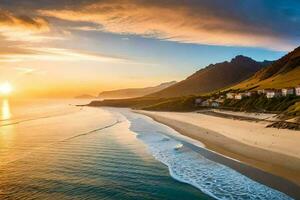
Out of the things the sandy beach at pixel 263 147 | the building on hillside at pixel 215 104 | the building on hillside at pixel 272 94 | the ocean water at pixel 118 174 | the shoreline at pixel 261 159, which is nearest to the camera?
the ocean water at pixel 118 174

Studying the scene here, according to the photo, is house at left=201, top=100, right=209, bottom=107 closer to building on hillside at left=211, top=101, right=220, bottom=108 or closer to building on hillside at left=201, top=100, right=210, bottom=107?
building on hillside at left=201, top=100, right=210, bottom=107

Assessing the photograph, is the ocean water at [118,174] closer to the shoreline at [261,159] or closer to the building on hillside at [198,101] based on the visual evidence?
the shoreline at [261,159]

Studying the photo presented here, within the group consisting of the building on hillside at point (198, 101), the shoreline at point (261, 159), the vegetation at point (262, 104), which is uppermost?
the building on hillside at point (198, 101)

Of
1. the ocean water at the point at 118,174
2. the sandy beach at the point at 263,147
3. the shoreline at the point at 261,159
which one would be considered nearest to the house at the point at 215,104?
the sandy beach at the point at 263,147

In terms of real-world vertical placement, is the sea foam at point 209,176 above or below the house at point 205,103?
below

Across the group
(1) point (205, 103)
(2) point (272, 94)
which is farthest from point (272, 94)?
(1) point (205, 103)

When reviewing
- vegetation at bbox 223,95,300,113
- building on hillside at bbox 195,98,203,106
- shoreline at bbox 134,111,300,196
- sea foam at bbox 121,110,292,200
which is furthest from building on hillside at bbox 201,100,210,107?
sea foam at bbox 121,110,292,200

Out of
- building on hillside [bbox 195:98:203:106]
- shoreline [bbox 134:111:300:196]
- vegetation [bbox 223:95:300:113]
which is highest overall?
building on hillside [bbox 195:98:203:106]

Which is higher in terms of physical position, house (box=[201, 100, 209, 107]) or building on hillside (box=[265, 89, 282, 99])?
building on hillside (box=[265, 89, 282, 99])

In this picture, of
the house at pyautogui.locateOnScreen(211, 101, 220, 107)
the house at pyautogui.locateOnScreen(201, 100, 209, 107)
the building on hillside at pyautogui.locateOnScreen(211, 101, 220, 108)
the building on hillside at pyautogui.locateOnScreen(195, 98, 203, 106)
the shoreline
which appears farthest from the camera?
the building on hillside at pyautogui.locateOnScreen(195, 98, 203, 106)

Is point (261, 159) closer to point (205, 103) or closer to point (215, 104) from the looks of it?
point (215, 104)

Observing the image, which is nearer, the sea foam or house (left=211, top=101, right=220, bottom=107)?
the sea foam
